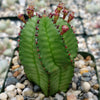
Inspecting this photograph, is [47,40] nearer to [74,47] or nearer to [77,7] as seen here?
[74,47]

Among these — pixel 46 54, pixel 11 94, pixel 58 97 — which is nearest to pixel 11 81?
pixel 11 94


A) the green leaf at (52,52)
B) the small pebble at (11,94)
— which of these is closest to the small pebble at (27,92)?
the small pebble at (11,94)

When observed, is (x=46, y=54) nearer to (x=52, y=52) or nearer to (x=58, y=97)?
(x=52, y=52)

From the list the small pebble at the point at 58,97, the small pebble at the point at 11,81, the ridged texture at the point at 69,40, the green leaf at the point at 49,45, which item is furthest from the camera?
the small pebble at the point at 11,81

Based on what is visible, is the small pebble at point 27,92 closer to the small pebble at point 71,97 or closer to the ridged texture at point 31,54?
the ridged texture at point 31,54

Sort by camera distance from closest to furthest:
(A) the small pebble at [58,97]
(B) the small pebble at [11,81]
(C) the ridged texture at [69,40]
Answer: (C) the ridged texture at [69,40] < (A) the small pebble at [58,97] < (B) the small pebble at [11,81]

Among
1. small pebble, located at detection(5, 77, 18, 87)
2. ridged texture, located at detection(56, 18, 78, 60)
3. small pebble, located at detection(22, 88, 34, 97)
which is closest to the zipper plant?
ridged texture, located at detection(56, 18, 78, 60)

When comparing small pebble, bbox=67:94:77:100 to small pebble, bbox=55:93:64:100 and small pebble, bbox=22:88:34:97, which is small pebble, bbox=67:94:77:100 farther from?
small pebble, bbox=22:88:34:97

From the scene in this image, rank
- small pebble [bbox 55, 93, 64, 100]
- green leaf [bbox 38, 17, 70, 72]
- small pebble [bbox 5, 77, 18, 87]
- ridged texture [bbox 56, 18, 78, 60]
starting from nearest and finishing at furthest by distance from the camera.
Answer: green leaf [bbox 38, 17, 70, 72]
ridged texture [bbox 56, 18, 78, 60]
small pebble [bbox 55, 93, 64, 100]
small pebble [bbox 5, 77, 18, 87]
